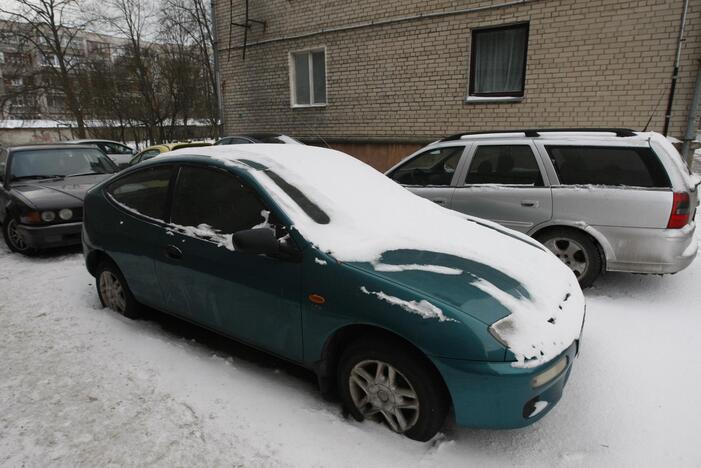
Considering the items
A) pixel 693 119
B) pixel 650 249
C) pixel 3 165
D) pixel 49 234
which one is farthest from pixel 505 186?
pixel 3 165

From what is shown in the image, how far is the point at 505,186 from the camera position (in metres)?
4.76

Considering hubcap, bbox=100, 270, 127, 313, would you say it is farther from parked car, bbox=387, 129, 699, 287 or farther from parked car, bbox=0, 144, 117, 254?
parked car, bbox=387, 129, 699, 287

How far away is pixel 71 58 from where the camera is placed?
2402 cm

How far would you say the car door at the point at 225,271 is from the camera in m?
2.60

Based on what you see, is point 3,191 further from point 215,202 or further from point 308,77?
point 308,77

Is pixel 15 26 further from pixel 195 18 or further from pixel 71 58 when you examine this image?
pixel 195 18

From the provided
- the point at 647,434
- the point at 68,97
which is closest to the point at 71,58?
the point at 68,97

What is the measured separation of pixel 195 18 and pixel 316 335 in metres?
26.8

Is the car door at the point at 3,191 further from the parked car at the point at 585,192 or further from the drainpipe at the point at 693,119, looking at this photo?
the drainpipe at the point at 693,119

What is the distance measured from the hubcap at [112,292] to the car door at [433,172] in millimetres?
3299

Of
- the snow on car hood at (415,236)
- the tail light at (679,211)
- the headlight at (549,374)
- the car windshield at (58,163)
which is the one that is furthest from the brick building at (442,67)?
the headlight at (549,374)

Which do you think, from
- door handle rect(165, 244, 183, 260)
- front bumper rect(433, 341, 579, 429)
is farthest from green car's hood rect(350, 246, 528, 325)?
door handle rect(165, 244, 183, 260)

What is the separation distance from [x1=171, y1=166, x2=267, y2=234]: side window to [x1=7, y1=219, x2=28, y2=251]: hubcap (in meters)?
4.37

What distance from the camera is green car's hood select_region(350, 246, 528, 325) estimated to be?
2107mm
